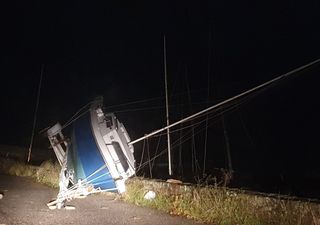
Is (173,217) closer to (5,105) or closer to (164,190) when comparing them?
(164,190)

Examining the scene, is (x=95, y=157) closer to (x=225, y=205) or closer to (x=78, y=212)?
(x=78, y=212)

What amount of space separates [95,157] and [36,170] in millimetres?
4089

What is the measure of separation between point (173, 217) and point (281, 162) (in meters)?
10.4

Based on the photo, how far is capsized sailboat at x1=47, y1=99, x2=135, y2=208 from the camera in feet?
29.5

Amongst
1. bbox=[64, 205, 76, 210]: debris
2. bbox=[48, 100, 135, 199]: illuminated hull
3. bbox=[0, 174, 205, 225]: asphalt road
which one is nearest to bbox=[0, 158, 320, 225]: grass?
bbox=[0, 174, 205, 225]: asphalt road

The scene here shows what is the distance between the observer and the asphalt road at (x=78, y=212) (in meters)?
7.03

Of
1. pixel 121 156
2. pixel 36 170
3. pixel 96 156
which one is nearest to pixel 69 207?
pixel 96 156

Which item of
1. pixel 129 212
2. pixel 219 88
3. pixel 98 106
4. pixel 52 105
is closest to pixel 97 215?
pixel 129 212

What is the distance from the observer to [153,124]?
792 inches

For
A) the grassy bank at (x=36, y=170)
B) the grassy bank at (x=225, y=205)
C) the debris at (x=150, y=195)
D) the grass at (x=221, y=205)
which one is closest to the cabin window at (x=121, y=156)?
the grass at (x=221, y=205)

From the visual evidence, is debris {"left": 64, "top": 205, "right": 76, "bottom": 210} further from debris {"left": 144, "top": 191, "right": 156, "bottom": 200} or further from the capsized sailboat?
debris {"left": 144, "top": 191, "right": 156, "bottom": 200}

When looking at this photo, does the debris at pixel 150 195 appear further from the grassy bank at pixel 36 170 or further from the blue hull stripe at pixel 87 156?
the grassy bank at pixel 36 170

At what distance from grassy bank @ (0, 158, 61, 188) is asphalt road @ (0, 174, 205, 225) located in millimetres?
1407

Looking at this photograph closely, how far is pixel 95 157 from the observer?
30.3 feet
